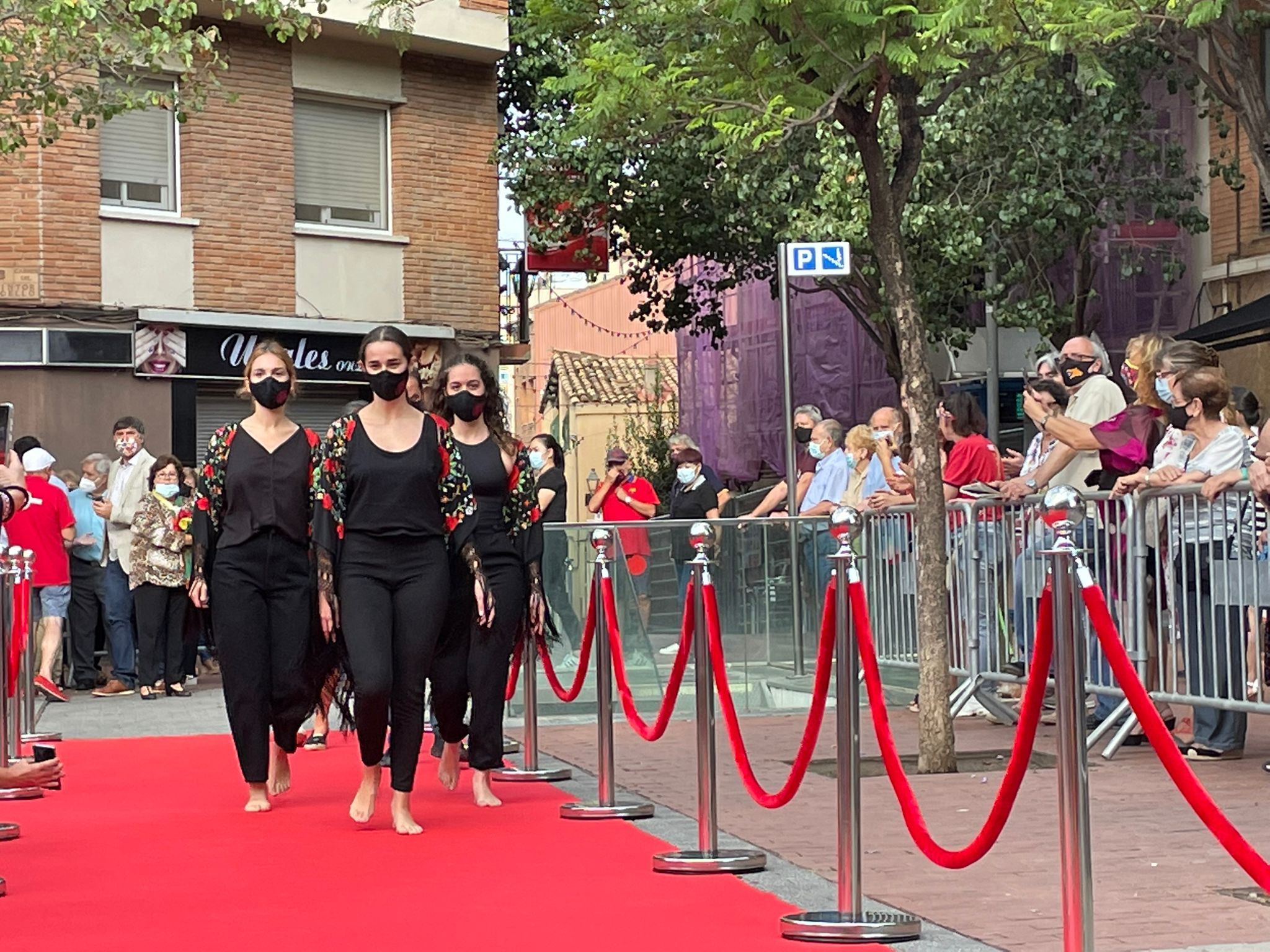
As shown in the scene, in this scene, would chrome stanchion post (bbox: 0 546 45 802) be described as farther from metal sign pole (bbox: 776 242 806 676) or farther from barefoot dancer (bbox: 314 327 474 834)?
metal sign pole (bbox: 776 242 806 676)

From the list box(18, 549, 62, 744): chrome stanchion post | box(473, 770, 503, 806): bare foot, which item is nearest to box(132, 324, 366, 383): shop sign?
box(18, 549, 62, 744): chrome stanchion post

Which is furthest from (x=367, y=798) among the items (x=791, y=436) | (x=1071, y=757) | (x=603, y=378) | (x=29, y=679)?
(x=603, y=378)

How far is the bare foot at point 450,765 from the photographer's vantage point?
10.6 m

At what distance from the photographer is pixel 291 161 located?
2544cm

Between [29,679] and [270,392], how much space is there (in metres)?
4.09

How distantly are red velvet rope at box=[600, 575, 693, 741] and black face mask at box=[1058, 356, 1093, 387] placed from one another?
12.0 feet

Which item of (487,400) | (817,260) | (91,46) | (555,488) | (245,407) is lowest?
(555,488)

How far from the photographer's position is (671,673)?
9.36 meters

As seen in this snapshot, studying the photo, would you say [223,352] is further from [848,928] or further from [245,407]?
[848,928]

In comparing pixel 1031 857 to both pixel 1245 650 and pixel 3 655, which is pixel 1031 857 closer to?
pixel 1245 650

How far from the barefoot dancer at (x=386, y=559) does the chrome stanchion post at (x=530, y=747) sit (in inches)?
66.4

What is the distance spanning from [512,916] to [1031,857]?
7.23 ft

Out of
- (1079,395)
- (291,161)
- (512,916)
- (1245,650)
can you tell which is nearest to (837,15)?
(1079,395)

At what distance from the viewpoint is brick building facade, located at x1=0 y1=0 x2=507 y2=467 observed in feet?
74.8
